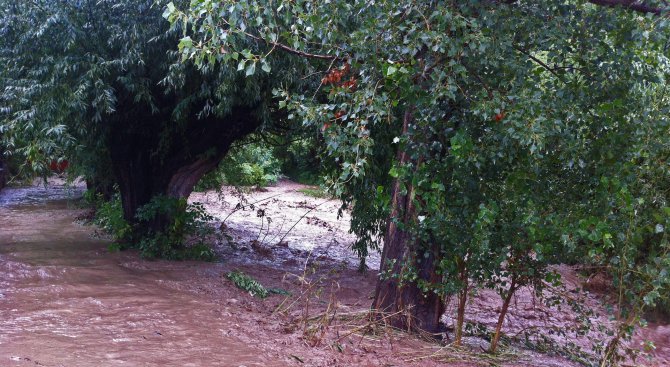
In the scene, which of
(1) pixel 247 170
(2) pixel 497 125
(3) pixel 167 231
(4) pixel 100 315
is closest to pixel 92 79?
(4) pixel 100 315

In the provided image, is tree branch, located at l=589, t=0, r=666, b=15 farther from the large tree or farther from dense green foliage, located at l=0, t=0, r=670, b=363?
the large tree

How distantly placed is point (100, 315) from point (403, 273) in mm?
2918

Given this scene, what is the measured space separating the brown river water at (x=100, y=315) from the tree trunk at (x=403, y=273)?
1.58 meters

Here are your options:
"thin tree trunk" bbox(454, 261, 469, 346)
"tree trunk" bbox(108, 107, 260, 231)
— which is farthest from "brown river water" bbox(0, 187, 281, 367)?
"thin tree trunk" bbox(454, 261, 469, 346)

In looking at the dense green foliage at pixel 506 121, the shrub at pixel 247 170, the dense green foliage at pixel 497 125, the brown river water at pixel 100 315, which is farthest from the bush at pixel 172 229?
the dense green foliage at pixel 506 121

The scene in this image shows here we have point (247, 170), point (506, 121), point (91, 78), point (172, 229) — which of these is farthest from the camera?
point (247, 170)

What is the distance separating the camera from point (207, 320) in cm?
643

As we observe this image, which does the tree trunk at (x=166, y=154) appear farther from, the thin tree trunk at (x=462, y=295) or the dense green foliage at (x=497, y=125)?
the thin tree trunk at (x=462, y=295)

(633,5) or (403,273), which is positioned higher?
(633,5)

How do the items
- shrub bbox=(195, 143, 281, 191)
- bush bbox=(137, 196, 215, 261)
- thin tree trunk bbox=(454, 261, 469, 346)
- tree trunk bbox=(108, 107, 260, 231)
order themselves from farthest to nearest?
shrub bbox=(195, 143, 281, 191) < bush bbox=(137, 196, 215, 261) < tree trunk bbox=(108, 107, 260, 231) < thin tree trunk bbox=(454, 261, 469, 346)

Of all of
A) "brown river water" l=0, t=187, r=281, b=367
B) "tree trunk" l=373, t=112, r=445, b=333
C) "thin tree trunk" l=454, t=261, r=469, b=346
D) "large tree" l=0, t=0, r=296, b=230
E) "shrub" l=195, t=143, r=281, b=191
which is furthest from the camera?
"shrub" l=195, t=143, r=281, b=191

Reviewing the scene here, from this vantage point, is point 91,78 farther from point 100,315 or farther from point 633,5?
point 633,5

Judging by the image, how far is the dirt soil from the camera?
5281mm

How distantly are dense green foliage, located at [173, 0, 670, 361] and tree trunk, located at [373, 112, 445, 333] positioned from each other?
9 cm
